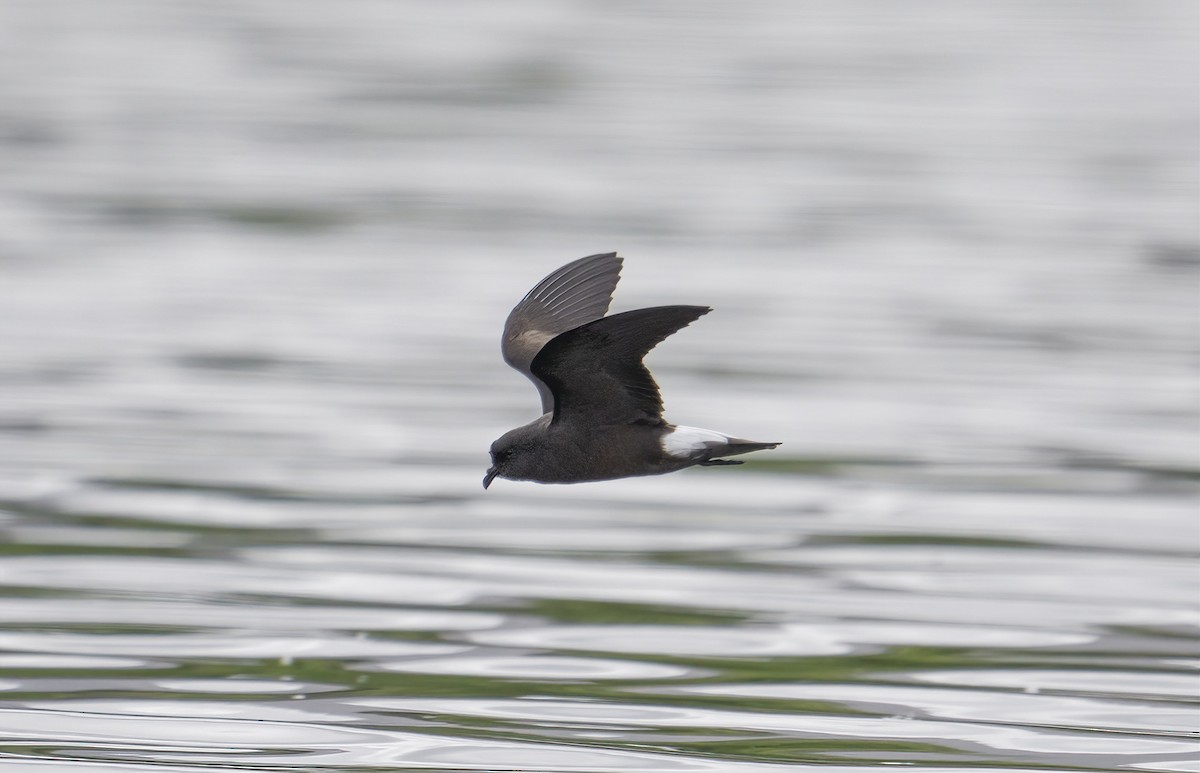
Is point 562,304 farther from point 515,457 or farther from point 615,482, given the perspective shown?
point 615,482

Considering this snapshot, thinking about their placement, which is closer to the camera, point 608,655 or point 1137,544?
point 608,655

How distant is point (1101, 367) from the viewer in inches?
558

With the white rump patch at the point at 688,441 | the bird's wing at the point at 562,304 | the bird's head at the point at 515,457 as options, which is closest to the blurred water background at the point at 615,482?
the bird's wing at the point at 562,304

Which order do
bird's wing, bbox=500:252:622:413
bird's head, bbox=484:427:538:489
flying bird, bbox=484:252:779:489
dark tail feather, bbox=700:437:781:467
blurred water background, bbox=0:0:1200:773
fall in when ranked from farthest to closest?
blurred water background, bbox=0:0:1200:773 → bird's wing, bbox=500:252:622:413 → bird's head, bbox=484:427:538:489 → flying bird, bbox=484:252:779:489 → dark tail feather, bbox=700:437:781:467

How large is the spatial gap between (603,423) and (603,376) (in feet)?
0.42

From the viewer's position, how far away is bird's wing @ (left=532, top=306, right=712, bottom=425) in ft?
18.2

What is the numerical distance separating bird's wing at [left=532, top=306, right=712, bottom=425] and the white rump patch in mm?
120

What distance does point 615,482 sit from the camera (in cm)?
1176

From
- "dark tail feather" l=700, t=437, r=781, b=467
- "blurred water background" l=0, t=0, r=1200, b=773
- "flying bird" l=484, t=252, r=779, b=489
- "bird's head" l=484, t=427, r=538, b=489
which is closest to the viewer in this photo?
"dark tail feather" l=700, t=437, r=781, b=467

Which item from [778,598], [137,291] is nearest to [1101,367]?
[778,598]

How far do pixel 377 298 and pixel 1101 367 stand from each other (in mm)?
5673

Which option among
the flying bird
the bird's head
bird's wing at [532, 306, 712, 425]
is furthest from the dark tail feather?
the bird's head

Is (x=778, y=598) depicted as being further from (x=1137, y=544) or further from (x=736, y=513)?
(x=1137, y=544)

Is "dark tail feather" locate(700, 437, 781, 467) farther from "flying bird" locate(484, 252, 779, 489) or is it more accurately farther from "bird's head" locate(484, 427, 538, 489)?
"bird's head" locate(484, 427, 538, 489)
